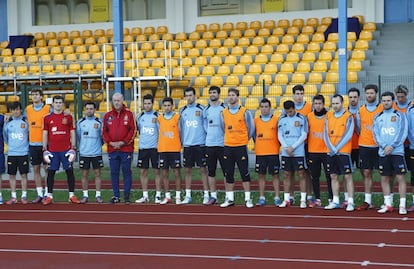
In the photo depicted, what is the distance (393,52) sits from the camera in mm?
24094

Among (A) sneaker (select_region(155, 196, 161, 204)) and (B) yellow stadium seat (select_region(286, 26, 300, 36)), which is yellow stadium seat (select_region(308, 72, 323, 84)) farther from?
(A) sneaker (select_region(155, 196, 161, 204))

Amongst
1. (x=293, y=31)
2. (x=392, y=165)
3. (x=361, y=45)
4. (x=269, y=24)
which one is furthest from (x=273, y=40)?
(x=392, y=165)

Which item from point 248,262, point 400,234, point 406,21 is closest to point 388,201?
point 400,234

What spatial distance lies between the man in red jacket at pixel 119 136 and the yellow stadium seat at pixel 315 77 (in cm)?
995

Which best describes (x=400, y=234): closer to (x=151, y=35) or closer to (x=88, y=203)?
(x=88, y=203)

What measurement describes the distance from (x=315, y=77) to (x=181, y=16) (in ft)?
26.8

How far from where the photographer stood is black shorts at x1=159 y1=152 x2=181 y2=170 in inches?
498

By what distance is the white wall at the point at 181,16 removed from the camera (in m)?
26.5

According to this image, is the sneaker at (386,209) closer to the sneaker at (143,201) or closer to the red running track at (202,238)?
the red running track at (202,238)

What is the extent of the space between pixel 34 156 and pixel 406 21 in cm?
1703

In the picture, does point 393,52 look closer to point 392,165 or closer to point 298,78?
point 298,78

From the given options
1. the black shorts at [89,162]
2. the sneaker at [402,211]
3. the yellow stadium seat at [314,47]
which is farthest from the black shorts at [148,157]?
the yellow stadium seat at [314,47]

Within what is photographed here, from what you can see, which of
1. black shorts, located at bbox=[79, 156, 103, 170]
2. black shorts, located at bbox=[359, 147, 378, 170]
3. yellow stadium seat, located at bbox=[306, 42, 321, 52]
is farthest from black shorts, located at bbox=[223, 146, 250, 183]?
yellow stadium seat, located at bbox=[306, 42, 321, 52]

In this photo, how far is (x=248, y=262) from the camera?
7953mm
